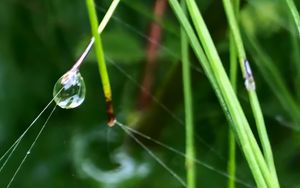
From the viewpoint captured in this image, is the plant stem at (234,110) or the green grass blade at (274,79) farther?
the green grass blade at (274,79)

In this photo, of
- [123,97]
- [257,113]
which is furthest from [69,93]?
[123,97]

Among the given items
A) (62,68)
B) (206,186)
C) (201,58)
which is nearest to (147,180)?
(206,186)

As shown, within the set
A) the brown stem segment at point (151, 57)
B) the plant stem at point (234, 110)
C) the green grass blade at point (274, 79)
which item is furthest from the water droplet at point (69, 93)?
the brown stem segment at point (151, 57)

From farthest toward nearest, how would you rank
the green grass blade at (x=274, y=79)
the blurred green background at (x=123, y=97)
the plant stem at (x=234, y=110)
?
the blurred green background at (x=123, y=97) → the green grass blade at (x=274, y=79) → the plant stem at (x=234, y=110)

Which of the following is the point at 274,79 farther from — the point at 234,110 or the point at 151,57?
the point at 234,110

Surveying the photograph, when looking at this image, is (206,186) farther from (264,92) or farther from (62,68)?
(62,68)

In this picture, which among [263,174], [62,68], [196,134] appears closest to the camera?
[263,174]

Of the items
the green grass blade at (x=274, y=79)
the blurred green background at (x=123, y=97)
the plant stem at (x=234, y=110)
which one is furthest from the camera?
the blurred green background at (x=123, y=97)

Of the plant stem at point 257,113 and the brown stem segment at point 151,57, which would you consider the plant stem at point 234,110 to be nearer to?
the plant stem at point 257,113
